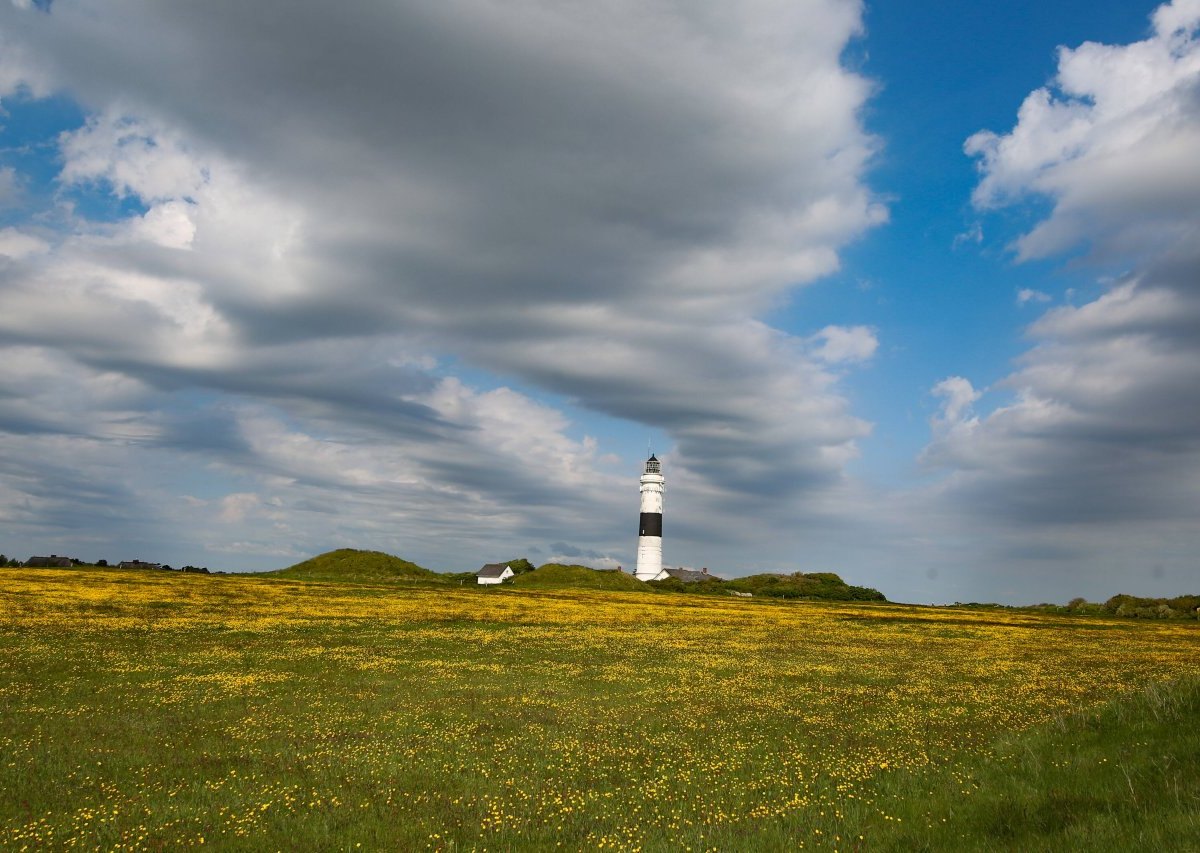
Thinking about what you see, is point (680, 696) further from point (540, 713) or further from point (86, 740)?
point (86, 740)

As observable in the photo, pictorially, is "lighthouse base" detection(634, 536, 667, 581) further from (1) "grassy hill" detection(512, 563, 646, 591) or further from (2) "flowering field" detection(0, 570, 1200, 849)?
(2) "flowering field" detection(0, 570, 1200, 849)

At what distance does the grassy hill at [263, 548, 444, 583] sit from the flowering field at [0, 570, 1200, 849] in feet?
282

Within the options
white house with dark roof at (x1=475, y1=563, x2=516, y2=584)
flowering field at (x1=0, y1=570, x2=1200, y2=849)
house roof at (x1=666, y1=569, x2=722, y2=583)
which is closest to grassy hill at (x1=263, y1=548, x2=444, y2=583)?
white house with dark roof at (x1=475, y1=563, x2=516, y2=584)

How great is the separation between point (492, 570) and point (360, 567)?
28.9 metres

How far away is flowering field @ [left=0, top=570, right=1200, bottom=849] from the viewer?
14062 mm

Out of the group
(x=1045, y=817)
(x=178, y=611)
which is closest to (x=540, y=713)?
(x=1045, y=817)

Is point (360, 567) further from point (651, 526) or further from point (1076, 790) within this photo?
point (1076, 790)

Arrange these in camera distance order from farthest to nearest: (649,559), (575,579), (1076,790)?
(649,559)
(575,579)
(1076,790)

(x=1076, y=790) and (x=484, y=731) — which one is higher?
(x=1076, y=790)

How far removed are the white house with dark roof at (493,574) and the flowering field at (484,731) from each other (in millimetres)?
106141

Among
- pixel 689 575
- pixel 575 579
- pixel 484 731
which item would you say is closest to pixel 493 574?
pixel 575 579

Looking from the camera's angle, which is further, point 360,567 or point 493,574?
point 493,574

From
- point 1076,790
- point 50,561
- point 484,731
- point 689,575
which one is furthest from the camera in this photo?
point 689,575

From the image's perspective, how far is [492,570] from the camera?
511 feet
